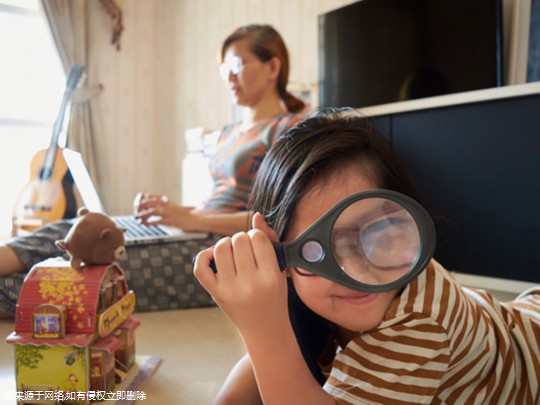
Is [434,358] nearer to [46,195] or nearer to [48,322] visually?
[48,322]

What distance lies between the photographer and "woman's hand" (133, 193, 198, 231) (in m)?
1.46

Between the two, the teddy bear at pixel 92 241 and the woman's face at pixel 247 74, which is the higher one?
the woman's face at pixel 247 74

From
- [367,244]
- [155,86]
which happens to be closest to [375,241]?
[367,244]

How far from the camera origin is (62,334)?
774mm

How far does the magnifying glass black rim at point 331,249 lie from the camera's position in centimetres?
49

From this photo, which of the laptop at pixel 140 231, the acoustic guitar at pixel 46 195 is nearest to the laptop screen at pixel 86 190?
the laptop at pixel 140 231

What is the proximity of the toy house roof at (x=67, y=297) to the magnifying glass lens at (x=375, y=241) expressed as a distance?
502mm

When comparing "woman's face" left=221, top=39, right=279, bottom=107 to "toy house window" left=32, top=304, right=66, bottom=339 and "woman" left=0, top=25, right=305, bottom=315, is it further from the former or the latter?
"toy house window" left=32, top=304, right=66, bottom=339

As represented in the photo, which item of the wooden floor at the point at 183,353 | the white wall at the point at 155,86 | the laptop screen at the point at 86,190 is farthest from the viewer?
the white wall at the point at 155,86

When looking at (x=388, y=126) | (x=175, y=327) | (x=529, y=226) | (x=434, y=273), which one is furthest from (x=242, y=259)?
(x=388, y=126)

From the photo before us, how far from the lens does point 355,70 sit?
7.77 ft

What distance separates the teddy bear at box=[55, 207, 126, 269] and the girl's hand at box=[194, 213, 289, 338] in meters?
0.41

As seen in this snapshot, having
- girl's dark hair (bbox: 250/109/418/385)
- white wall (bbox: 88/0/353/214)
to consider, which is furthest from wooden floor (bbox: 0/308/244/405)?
white wall (bbox: 88/0/353/214)

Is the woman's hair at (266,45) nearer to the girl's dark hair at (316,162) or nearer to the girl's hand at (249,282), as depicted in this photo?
the girl's dark hair at (316,162)
